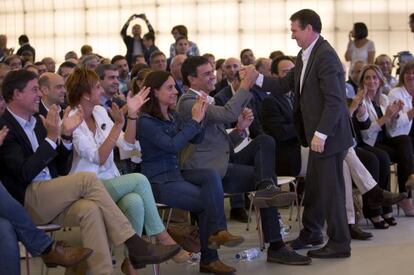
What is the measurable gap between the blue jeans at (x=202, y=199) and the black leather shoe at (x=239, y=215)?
2.03 metres

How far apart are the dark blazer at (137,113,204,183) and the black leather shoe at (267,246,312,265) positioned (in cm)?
89

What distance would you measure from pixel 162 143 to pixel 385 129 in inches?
123

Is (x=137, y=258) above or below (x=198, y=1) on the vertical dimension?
below

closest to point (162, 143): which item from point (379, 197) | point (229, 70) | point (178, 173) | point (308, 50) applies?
point (178, 173)

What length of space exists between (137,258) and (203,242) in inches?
25.5

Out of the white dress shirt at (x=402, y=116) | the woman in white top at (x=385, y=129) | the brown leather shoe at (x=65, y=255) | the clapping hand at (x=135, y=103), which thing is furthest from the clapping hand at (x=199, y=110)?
the white dress shirt at (x=402, y=116)

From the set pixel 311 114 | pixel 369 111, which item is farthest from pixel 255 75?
pixel 369 111

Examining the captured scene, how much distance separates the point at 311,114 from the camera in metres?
6.14

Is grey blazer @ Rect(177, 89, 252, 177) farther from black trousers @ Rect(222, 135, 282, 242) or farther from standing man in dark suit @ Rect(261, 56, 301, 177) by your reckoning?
standing man in dark suit @ Rect(261, 56, 301, 177)

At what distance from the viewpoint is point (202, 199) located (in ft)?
18.5

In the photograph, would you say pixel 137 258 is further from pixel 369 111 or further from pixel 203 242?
pixel 369 111

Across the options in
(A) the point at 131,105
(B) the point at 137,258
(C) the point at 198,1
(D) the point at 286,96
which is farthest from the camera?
(C) the point at 198,1

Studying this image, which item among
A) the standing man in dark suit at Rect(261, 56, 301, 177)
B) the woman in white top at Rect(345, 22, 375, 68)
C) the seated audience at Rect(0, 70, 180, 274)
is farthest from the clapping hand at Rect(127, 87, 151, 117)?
the woman in white top at Rect(345, 22, 375, 68)

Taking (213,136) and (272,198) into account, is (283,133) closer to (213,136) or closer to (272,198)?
(213,136)
